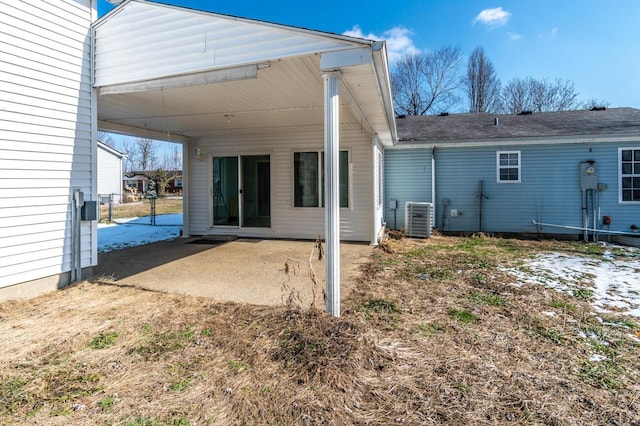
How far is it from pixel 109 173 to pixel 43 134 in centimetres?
2397

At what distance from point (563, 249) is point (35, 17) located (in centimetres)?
956

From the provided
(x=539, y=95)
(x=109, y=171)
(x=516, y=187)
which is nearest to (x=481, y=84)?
(x=539, y=95)

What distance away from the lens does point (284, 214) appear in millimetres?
8188

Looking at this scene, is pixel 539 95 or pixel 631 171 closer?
pixel 631 171

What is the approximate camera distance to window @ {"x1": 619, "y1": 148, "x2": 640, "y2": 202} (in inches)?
334

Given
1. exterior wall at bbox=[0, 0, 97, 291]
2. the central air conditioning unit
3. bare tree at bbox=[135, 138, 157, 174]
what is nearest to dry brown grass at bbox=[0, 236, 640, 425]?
exterior wall at bbox=[0, 0, 97, 291]

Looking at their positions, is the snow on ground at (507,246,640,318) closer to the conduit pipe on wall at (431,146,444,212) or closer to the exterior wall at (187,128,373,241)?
the exterior wall at (187,128,373,241)

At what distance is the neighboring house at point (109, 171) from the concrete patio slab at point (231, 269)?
20.1m

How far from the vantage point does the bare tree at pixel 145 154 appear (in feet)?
142

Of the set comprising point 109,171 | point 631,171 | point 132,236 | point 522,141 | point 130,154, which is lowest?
point 132,236

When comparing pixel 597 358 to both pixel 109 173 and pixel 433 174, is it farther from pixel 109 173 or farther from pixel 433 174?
pixel 109 173

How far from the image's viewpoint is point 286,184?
8117mm

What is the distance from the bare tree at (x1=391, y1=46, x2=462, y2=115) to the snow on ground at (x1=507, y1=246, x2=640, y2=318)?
17.4 m

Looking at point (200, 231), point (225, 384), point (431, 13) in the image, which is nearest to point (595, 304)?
point (225, 384)
